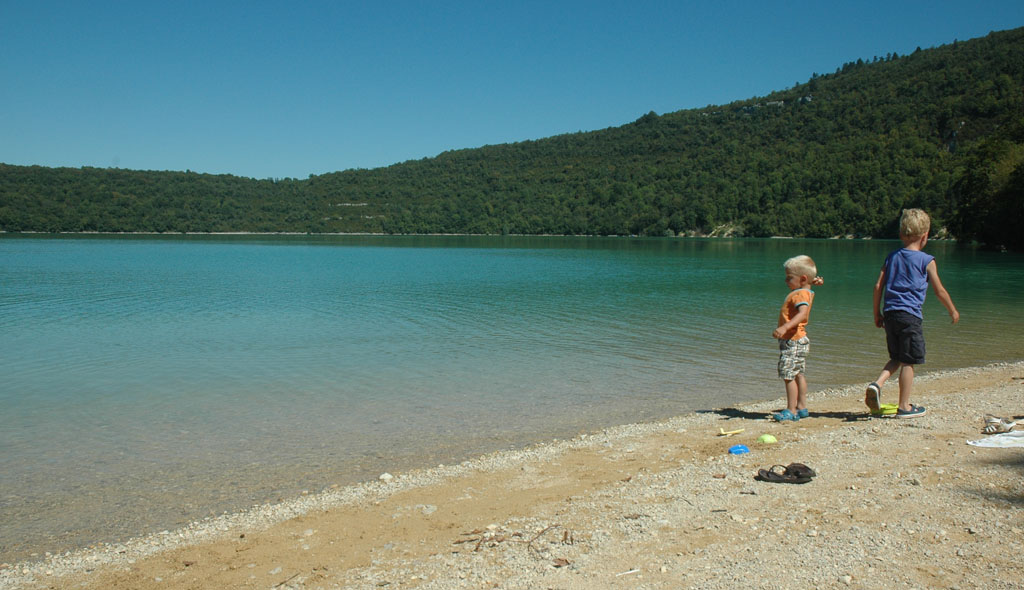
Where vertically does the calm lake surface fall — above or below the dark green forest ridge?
below

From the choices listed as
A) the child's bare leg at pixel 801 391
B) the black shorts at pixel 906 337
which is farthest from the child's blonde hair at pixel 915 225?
the child's bare leg at pixel 801 391

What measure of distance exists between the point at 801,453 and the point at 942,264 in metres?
51.0

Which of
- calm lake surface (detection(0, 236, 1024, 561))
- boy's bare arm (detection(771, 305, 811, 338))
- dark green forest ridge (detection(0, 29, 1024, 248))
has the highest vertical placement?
dark green forest ridge (detection(0, 29, 1024, 248))

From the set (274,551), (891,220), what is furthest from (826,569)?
(891,220)

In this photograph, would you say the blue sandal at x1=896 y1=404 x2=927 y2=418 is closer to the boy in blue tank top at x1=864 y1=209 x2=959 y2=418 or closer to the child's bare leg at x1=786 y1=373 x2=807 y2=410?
the boy in blue tank top at x1=864 y1=209 x2=959 y2=418

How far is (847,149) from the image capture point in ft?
485

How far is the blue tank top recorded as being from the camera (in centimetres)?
709

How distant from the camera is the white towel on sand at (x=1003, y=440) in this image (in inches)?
242

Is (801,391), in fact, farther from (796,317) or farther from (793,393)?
(796,317)

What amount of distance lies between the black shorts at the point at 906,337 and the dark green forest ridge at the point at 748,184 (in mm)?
110571

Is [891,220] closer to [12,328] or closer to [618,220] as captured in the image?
[618,220]

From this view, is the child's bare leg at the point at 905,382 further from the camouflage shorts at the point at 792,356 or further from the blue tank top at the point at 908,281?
the camouflage shorts at the point at 792,356

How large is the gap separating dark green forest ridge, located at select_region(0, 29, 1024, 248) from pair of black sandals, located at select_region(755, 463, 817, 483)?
370 feet

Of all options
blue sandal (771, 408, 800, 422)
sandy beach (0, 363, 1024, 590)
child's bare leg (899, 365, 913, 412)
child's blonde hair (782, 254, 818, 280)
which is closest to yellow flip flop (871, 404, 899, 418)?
child's bare leg (899, 365, 913, 412)
